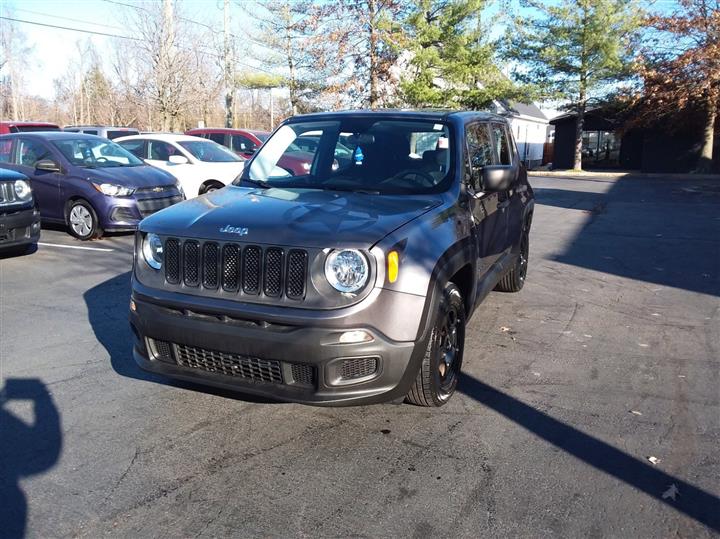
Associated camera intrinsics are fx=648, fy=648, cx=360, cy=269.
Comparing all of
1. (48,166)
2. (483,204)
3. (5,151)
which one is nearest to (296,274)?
(483,204)

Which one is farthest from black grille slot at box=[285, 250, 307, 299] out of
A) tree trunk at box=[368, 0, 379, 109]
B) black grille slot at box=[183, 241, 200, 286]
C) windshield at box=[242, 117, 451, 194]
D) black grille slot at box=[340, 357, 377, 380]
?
tree trunk at box=[368, 0, 379, 109]

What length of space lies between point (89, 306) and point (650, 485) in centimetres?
543

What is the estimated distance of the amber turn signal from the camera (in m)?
3.46

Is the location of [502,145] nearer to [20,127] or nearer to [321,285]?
[321,285]

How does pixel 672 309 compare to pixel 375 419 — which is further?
pixel 672 309

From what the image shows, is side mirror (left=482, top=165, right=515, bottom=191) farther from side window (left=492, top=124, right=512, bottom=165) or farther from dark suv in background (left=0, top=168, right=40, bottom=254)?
dark suv in background (left=0, top=168, right=40, bottom=254)

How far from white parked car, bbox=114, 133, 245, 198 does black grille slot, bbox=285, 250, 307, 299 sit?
9895 mm

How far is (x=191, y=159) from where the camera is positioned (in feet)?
43.4

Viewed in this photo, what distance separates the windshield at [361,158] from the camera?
4.70 m

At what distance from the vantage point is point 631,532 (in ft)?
9.64

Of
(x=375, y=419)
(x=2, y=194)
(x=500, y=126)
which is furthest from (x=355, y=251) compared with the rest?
(x=2, y=194)

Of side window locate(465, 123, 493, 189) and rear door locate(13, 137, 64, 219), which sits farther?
rear door locate(13, 137, 64, 219)

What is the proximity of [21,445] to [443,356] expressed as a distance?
2557mm

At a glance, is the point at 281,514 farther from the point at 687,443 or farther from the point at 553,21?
the point at 553,21
